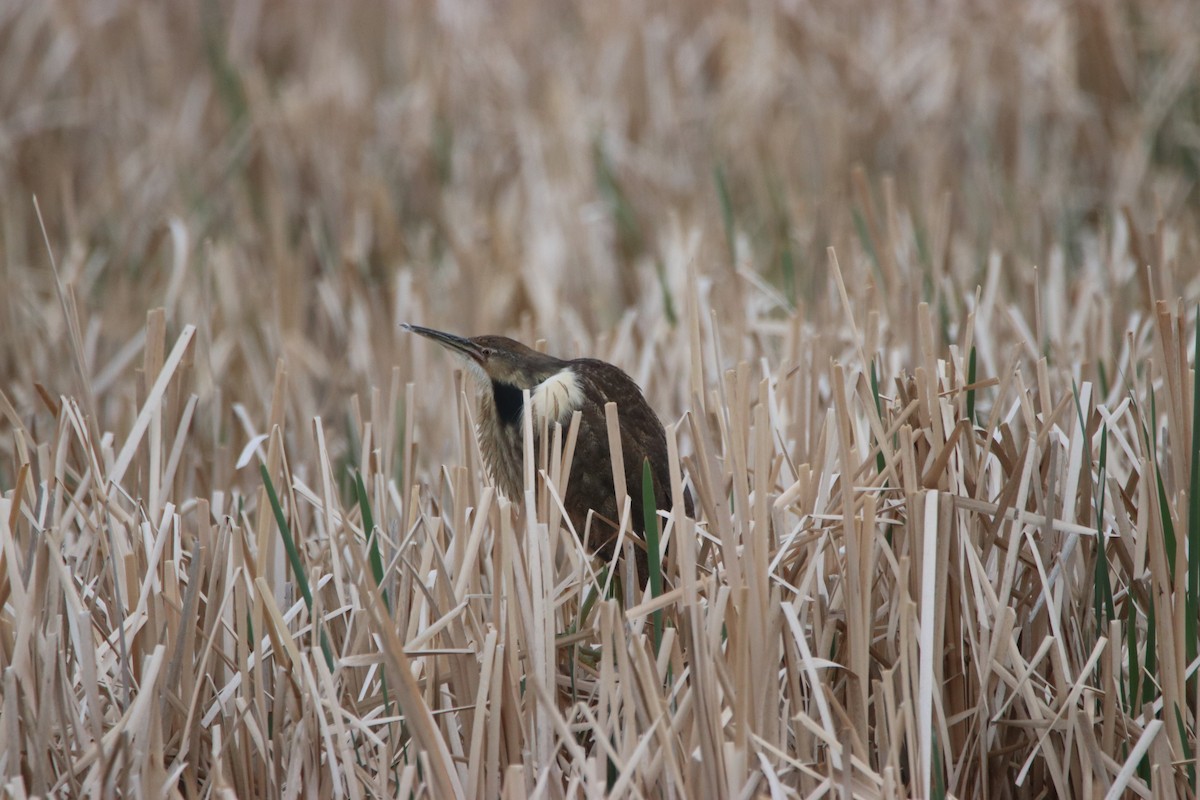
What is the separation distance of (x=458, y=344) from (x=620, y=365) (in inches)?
28.6

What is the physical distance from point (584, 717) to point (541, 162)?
2.69 metres

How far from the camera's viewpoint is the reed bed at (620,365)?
5.13 feet

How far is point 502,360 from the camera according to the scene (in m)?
2.16

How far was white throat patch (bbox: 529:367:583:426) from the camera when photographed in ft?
6.57

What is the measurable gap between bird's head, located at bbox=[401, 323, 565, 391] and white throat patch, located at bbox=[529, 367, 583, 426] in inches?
2.2

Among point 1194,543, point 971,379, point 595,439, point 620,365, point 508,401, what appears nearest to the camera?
point 1194,543

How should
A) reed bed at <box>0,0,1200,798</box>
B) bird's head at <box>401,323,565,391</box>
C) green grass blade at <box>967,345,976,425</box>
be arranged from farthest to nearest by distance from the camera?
1. bird's head at <box>401,323,565,391</box>
2. green grass blade at <box>967,345,976,425</box>
3. reed bed at <box>0,0,1200,798</box>

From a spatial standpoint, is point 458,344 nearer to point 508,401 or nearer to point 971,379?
point 508,401

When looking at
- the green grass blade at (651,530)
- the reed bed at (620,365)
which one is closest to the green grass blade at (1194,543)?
the reed bed at (620,365)

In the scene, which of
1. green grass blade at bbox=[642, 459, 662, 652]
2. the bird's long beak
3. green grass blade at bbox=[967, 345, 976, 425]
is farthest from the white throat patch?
green grass blade at bbox=[967, 345, 976, 425]

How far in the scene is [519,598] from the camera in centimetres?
160

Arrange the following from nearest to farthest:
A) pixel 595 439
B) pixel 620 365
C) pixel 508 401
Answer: pixel 595 439 → pixel 508 401 → pixel 620 365

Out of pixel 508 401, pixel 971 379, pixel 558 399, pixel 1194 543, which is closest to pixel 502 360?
pixel 508 401

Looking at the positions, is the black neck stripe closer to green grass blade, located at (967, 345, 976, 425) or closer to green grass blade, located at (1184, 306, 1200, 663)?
green grass blade, located at (967, 345, 976, 425)
